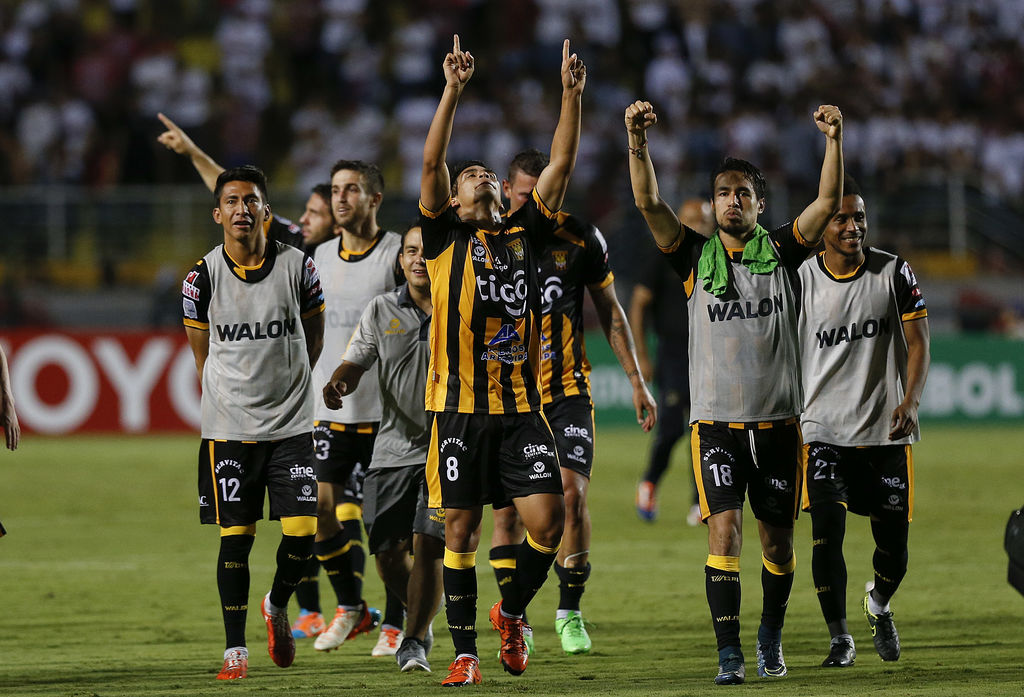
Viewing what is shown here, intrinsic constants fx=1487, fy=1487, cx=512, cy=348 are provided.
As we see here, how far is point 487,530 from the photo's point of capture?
1291 centimetres

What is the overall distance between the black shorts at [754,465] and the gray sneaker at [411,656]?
4.92 feet

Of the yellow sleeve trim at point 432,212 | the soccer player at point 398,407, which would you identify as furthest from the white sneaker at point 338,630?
the yellow sleeve trim at point 432,212

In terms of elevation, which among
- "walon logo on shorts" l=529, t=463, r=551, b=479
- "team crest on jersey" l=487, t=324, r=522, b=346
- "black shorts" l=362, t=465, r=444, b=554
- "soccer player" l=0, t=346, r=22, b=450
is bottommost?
"black shorts" l=362, t=465, r=444, b=554

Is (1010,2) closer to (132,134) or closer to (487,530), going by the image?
(132,134)

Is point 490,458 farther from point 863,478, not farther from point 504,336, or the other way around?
point 863,478

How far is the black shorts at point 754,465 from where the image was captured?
22.4 feet

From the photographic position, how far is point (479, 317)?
6613 mm

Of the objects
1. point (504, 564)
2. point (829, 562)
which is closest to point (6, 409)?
point (504, 564)

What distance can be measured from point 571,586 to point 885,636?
164 cm

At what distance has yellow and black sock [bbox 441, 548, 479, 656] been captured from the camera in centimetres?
666

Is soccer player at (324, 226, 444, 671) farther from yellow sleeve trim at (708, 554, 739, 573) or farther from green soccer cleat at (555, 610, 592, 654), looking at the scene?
yellow sleeve trim at (708, 554, 739, 573)

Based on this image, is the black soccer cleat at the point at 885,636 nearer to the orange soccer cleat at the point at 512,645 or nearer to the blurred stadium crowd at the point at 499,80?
the orange soccer cleat at the point at 512,645

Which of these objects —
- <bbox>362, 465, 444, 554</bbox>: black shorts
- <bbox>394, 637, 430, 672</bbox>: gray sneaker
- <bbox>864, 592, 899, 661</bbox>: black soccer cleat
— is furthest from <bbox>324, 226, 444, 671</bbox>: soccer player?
<bbox>864, 592, 899, 661</bbox>: black soccer cleat

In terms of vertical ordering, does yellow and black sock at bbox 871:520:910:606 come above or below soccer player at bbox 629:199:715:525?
below
